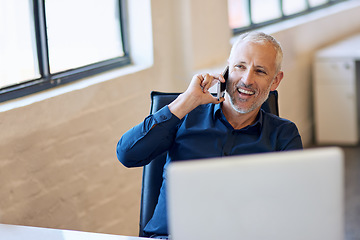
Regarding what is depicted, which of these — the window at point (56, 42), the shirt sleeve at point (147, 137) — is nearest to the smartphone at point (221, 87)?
the shirt sleeve at point (147, 137)

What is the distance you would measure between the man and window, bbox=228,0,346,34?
2309 mm

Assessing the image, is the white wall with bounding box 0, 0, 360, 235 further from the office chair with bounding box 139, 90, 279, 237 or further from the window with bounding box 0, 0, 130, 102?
the office chair with bounding box 139, 90, 279, 237

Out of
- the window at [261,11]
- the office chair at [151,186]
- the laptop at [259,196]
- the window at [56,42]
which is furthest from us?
the window at [261,11]

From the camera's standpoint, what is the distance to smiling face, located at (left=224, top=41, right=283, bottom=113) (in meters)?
2.10

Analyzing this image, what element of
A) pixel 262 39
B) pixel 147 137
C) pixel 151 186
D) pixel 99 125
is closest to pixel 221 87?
pixel 262 39

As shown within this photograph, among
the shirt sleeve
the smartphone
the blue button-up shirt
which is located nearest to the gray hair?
the smartphone

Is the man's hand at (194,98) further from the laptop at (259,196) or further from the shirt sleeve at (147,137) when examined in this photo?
the laptop at (259,196)

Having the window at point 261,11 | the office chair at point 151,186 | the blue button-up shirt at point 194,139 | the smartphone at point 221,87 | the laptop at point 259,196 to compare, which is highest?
the window at point 261,11

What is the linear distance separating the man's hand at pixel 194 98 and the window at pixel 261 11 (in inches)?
92.3

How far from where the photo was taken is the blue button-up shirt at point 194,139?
2033mm

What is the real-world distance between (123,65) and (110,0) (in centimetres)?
36

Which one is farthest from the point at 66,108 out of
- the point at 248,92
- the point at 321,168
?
the point at 321,168

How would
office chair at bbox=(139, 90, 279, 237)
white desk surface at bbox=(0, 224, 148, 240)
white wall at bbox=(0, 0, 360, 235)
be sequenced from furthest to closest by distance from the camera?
white wall at bbox=(0, 0, 360, 235) → office chair at bbox=(139, 90, 279, 237) → white desk surface at bbox=(0, 224, 148, 240)

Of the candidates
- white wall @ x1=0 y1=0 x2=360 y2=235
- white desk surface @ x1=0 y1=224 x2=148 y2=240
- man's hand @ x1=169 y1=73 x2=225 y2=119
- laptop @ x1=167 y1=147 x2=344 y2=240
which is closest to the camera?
laptop @ x1=167 y1=147 x2=344 y2=240
